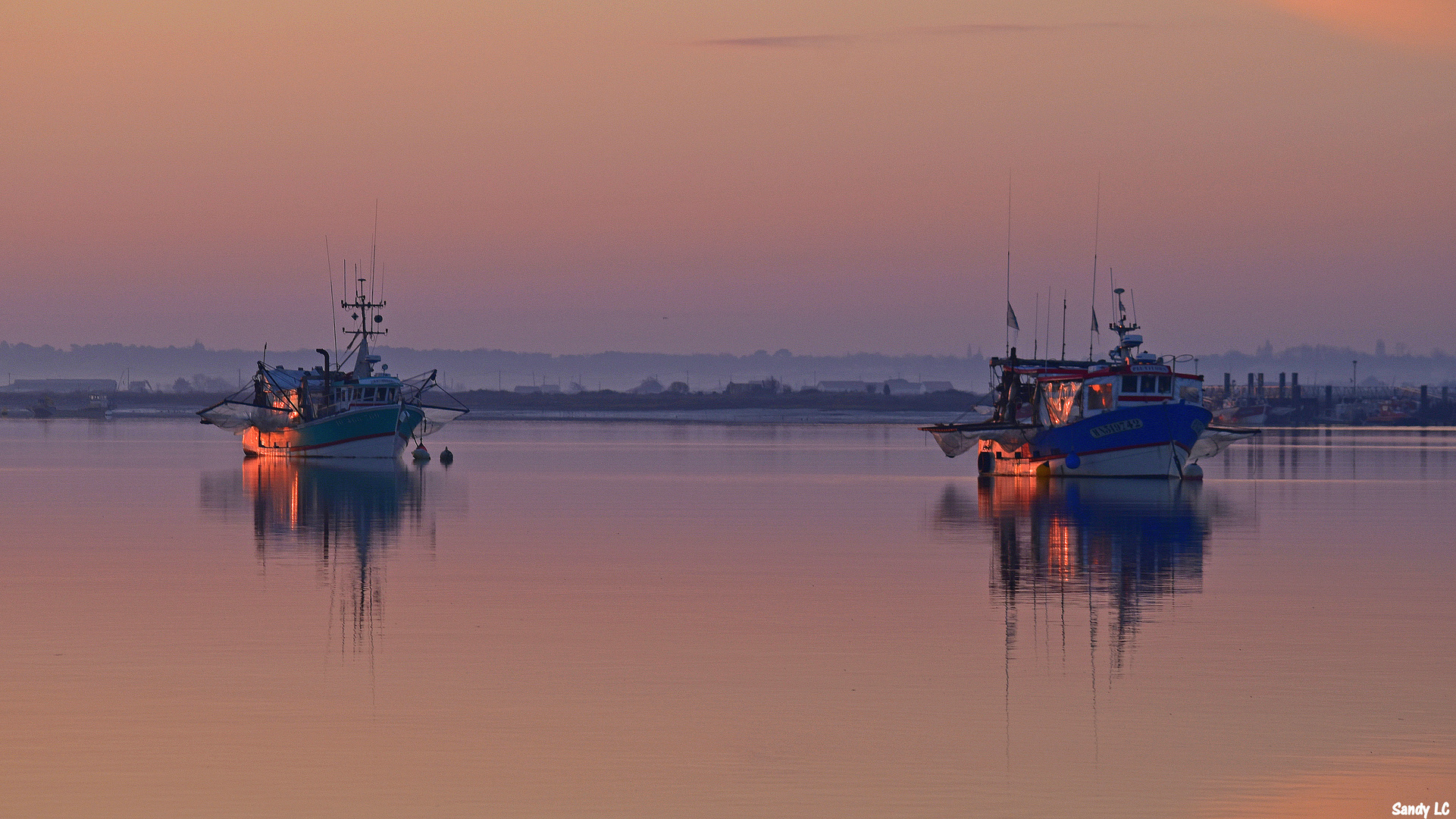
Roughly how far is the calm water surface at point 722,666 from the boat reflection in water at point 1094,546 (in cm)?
14

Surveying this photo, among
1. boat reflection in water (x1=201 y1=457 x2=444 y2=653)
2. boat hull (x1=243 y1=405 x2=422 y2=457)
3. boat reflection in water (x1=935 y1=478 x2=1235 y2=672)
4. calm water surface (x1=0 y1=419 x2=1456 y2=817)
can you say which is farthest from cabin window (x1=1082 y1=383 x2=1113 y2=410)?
boat hull (x1=243 y1=405 x2=422 y2=457)

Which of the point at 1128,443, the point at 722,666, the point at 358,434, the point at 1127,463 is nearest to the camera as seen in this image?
the point at 722,666

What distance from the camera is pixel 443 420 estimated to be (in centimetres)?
8438

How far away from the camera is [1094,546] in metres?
30.3

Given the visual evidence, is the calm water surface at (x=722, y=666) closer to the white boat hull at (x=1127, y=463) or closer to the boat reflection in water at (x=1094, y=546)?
the boat reflection in water at (x=1094, y=546)

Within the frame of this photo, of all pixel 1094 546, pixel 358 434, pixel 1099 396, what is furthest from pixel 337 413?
pixel 1094 546

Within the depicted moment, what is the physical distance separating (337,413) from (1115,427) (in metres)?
35.2

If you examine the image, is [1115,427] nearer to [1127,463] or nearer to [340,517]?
[1127,463]

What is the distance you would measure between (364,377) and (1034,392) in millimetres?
31575

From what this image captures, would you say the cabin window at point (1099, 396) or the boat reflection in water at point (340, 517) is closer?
the boat reflection in water at point (340, 517)

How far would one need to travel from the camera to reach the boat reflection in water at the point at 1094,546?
21219 millimetres

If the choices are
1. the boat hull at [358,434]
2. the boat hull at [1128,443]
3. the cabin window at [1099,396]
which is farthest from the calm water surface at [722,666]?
the boat hull at [358,434]

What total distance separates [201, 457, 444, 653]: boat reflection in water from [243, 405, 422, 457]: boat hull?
21.4 feet

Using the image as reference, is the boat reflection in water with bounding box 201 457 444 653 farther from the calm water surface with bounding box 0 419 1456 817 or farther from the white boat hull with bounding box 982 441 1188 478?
the white boat hull with bounding box 982 441 1188 478
